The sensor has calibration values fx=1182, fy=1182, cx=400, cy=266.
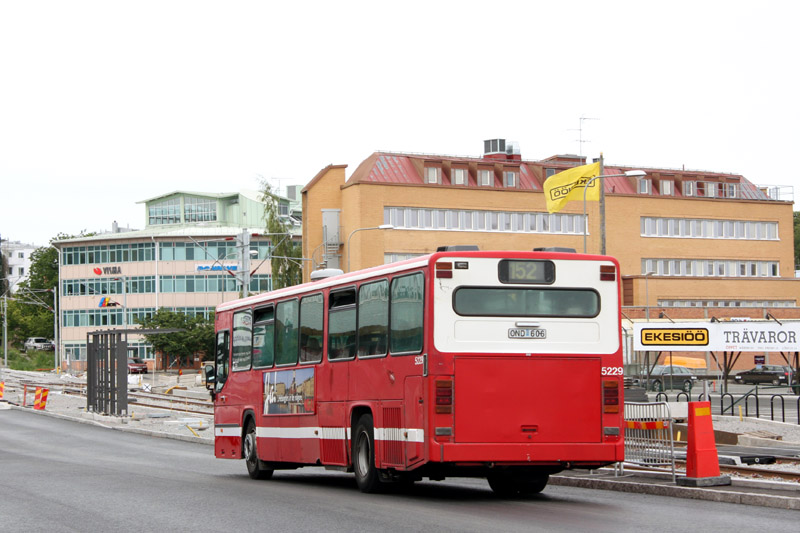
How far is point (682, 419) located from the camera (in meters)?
29.6

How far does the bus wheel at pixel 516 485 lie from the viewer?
15742mm

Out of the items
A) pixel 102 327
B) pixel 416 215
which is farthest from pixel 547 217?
pixel 102 327

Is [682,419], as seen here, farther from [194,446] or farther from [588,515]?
[588,515]

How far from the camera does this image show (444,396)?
45.4 ft

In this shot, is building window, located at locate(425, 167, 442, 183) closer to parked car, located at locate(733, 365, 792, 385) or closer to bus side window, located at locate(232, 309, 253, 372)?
parked car, located at locate(733, 365, 792, 385)

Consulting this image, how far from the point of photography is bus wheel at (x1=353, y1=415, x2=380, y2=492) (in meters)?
15.6

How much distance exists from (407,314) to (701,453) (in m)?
4.28

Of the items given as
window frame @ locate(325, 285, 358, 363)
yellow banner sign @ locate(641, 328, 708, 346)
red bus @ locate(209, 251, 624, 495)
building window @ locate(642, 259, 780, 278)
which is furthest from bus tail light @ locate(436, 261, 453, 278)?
building window @ locate(642, 259, 780, 278)

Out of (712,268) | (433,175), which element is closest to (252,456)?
(433,175)

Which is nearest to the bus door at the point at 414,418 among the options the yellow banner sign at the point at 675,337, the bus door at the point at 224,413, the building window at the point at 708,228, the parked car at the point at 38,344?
the bus door at the point at 224,413

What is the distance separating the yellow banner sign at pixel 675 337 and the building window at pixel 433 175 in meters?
54.1

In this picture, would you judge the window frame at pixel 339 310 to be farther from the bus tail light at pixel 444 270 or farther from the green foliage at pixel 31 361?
the green foliage at pixel 31 361

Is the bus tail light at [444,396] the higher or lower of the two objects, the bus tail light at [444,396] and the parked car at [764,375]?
the higher

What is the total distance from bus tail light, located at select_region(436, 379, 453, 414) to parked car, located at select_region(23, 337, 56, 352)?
124568mm
